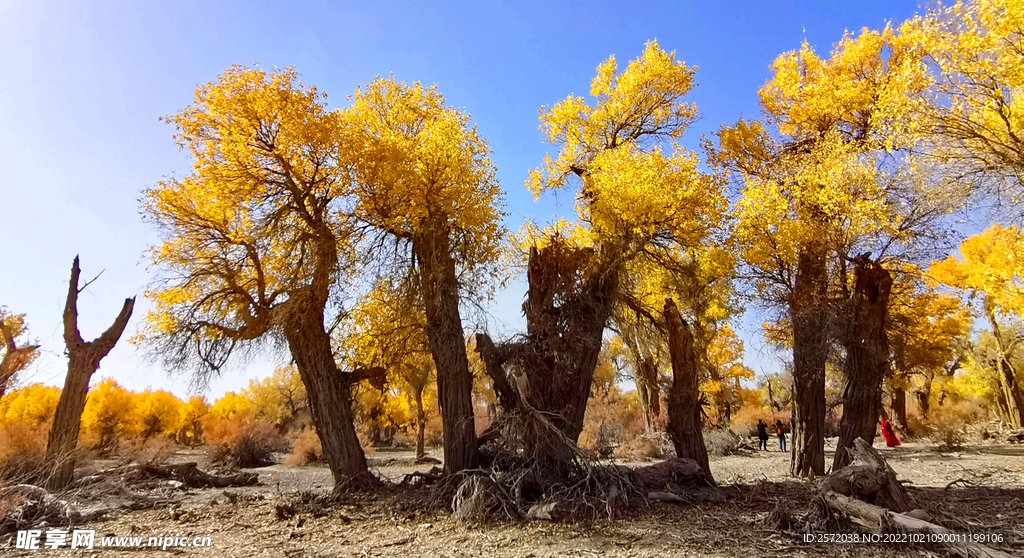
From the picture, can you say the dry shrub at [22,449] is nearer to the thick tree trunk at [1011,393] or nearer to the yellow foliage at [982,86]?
the yellow foliage at [982,86]

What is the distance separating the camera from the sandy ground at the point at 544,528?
5496 millimetres

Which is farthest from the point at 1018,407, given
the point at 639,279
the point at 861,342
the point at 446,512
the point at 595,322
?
the point at 446,512

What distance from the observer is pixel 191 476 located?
13688mm

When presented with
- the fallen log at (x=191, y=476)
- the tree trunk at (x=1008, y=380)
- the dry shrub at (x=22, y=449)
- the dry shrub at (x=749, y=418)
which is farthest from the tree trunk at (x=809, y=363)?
the dry shrub at (x=749, y=418)

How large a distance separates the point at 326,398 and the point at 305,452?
12.1m

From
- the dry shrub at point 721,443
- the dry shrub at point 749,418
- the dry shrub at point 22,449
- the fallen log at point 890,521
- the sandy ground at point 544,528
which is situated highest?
the fallen log at point 890,521

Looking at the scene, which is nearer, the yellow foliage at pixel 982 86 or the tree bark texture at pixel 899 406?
the yellow foliage at pixel 982 86

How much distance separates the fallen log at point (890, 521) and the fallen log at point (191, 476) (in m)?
14.0

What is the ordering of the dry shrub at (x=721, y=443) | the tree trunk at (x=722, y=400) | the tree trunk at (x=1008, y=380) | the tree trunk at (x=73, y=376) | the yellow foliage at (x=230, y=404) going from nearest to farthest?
the tree trunk at (x=73, y=376) → the dry shrub at (x=721, y=443) → the tree trunk at (x=1008, y=380) → the tree trunk at (x=722, y=400) → the yellow foliage at (x=230, y=404)

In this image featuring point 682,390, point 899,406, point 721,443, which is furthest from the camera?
point 899,406

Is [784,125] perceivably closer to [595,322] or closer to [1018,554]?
[595,322]

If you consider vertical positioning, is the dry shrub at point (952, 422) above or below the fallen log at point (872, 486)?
below

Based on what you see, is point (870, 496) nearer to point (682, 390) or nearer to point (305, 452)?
point (682, 390)

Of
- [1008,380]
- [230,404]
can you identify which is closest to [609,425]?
[1008,380]
